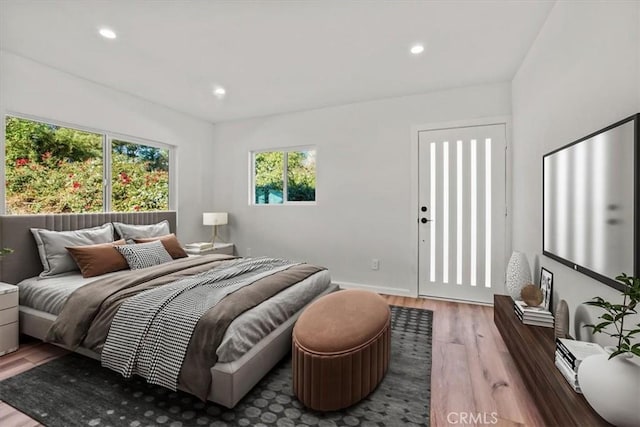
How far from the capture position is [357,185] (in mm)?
4102

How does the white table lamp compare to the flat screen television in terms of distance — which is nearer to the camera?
the flat screen television

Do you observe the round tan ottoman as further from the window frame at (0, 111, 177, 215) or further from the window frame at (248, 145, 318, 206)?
the window frame at (0, 111, 177, 215)

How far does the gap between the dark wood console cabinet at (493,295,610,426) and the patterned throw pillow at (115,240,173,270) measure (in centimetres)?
315

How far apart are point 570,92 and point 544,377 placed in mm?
1692

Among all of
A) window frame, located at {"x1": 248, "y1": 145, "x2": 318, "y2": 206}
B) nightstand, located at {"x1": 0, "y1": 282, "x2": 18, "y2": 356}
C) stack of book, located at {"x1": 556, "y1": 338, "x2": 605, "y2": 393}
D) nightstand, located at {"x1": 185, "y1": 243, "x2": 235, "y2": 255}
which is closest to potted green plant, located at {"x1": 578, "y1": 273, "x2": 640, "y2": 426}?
stack of book, located at {"x1": 556, "y1": 338, "x2": 605, "y2": 393}

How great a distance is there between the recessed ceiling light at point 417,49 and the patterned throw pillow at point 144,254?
10.3 feet

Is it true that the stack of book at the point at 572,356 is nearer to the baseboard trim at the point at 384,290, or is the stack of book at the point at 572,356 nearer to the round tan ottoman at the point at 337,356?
the round tan ottoman at the point at 337,356

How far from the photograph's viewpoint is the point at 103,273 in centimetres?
273

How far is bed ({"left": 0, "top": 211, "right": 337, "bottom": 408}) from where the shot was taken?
1660 mm

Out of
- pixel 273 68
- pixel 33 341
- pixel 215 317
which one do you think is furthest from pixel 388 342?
pixel 33 341

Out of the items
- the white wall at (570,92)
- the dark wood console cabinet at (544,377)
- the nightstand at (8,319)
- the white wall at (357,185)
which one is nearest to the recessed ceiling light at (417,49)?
the white wall at (570,92)

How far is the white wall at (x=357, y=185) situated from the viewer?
3.76m

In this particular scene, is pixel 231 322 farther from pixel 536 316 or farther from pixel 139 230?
pixel 139 230

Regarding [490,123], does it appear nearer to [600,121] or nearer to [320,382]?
[600,121]
